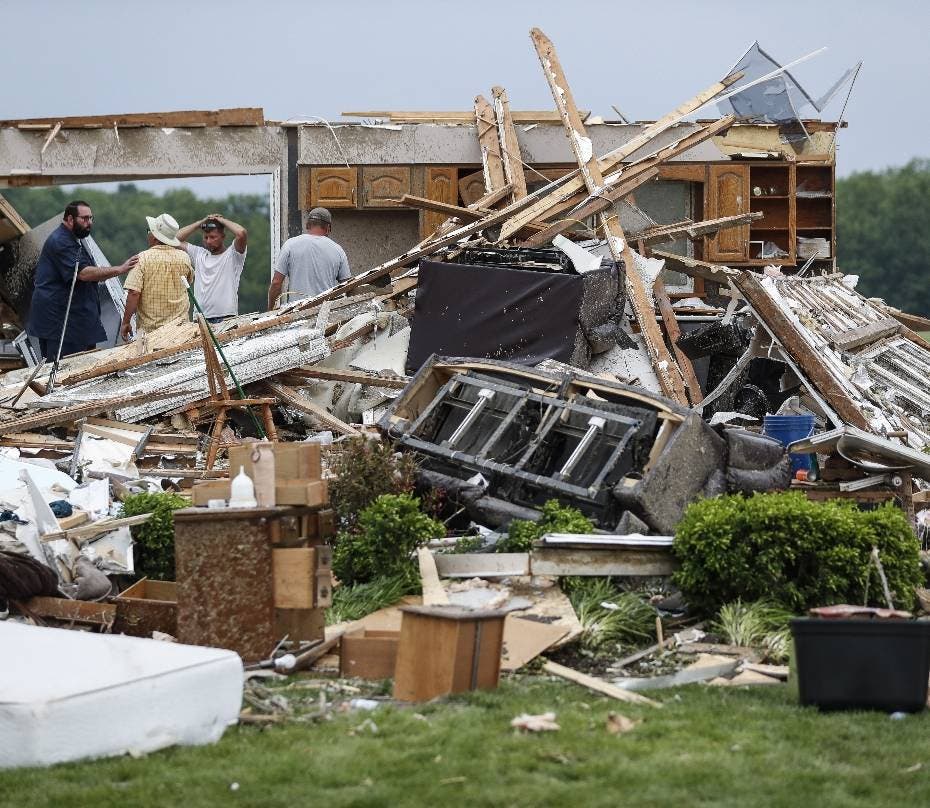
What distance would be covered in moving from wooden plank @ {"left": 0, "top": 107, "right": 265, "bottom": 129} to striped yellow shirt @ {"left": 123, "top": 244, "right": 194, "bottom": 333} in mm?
4505

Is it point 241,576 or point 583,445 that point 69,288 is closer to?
point 583,445

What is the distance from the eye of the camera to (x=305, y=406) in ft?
47.9

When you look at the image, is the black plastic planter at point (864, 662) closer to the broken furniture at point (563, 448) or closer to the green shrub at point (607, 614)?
the green shrub at point (607, 614)

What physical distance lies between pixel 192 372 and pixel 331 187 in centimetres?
669

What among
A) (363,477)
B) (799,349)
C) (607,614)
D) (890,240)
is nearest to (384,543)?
(363,477)

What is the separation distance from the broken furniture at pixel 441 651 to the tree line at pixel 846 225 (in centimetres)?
7826

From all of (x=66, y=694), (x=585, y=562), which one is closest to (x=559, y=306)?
(x=585, y=562)

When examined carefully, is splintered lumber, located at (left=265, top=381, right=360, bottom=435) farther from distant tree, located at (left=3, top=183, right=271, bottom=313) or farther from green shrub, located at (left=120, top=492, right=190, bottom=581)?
distant tree, located at (left=3, top=183, right=271, bottom=313)

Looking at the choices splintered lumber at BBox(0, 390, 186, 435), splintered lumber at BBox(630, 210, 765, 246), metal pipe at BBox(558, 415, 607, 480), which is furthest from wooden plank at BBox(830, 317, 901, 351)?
splintered lumber at BBox(0, 390, 186, 435)

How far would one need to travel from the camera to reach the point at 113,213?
102m

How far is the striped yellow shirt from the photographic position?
16312mm

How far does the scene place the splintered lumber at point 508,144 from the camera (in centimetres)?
1909

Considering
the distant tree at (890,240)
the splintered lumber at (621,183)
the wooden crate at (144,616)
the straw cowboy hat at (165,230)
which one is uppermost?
the distant tree at (890,240)

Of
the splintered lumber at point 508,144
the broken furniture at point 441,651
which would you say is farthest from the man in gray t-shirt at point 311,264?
the broken furniture at point 441,651
